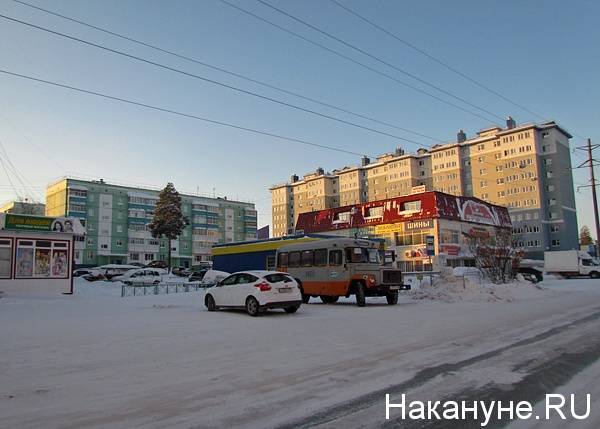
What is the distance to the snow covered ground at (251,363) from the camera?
17.2 feet

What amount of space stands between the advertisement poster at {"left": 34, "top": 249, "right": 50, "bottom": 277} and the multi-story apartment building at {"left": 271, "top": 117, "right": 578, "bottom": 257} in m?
75.7

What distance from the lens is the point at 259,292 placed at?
618 inches

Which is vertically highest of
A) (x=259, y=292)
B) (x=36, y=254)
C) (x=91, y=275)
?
(x=36, y=254)

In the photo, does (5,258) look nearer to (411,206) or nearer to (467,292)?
(467,292)

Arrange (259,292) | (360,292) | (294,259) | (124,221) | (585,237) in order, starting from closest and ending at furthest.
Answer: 1. (259,292)
2. (360,292)
3. (294,259)
4. (124,221)
5. (585,237)

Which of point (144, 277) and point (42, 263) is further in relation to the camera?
point (144, 277)

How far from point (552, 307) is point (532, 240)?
81.7 m

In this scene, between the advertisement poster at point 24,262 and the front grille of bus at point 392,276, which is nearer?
the front grille of bus at point 392,276

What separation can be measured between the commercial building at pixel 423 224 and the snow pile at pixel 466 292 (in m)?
28.2

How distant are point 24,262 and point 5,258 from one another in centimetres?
89

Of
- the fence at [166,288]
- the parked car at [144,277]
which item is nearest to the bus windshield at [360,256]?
the fence at [166,288]

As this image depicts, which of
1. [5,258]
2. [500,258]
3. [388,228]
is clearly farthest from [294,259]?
[388,228]

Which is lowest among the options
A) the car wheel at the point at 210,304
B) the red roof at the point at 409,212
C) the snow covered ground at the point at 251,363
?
the snow covered ground at the point at 251,363

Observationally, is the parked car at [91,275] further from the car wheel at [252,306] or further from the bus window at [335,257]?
the car wheel at [252,306]
